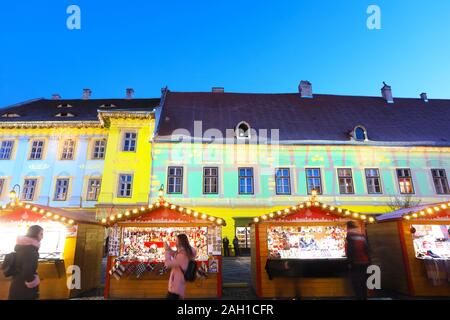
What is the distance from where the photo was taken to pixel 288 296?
8.95 meters

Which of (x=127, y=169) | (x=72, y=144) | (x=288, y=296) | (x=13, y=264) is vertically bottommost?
(x=288, y=296)

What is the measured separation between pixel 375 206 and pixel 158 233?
14.8 metres

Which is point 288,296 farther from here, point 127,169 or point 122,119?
point 122,119

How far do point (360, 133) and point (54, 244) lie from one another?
19.2 metres

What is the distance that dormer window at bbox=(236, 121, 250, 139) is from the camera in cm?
1925

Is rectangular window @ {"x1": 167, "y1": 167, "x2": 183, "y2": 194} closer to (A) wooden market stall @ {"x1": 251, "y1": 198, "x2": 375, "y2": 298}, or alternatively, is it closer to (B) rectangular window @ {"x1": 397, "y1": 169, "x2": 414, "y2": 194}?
(A) wooden market stall @ {"x1": 251, "y1": 198, "x2": 375, "y2": 298}

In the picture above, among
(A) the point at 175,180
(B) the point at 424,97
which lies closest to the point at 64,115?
(A) the point at 175,180

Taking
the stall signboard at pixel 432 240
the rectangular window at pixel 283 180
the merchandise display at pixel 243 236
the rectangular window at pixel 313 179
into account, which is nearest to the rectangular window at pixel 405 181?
the rectangular window at pixel 313 179

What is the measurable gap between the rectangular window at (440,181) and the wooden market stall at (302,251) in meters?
13.4

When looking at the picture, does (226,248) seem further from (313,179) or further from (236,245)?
(313,179)

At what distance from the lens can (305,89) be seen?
2594cm

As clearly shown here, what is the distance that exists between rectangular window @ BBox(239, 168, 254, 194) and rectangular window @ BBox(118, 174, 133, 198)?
7.52 metres

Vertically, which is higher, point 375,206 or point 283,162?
point 283,162
